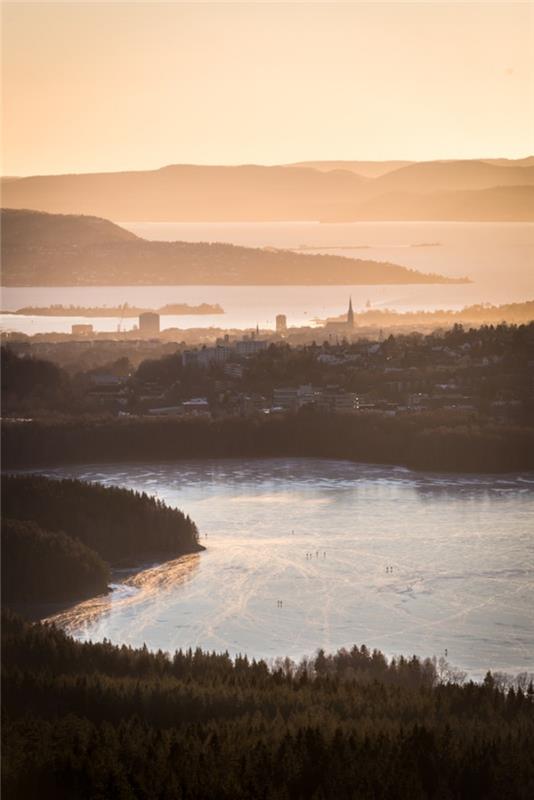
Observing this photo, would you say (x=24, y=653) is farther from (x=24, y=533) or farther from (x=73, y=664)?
(x=24, y=533)

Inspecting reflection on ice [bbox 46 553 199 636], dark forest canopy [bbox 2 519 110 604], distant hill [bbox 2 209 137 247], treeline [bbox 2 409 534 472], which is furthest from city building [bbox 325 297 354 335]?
dark forest canopy [bbox 2 519 110 604]

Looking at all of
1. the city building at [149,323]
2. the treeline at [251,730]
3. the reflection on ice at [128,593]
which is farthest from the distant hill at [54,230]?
the treeline at [251,730]

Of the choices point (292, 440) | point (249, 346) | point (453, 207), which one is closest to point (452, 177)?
point (453, 207)

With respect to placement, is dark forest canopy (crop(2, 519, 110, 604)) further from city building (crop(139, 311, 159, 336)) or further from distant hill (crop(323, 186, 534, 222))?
distant hill (crop(323, 186, 534, 222))

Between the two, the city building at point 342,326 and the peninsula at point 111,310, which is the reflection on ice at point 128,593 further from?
the peninsula at point 111,310

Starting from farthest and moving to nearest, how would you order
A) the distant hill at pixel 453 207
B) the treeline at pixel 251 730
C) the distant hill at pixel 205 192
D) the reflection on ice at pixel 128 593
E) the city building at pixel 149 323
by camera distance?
the distant hill at pixel 205 192
the distant hill at pixel 453 207
the city building at pixel 149 323
the reflection on ice at pixel 128 593
the treeline at pixel 251 730

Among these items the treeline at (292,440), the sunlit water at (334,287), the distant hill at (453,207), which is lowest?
the treeline at (292,440)

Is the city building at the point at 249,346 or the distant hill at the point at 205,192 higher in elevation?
the distant hill at the point at 205,192
